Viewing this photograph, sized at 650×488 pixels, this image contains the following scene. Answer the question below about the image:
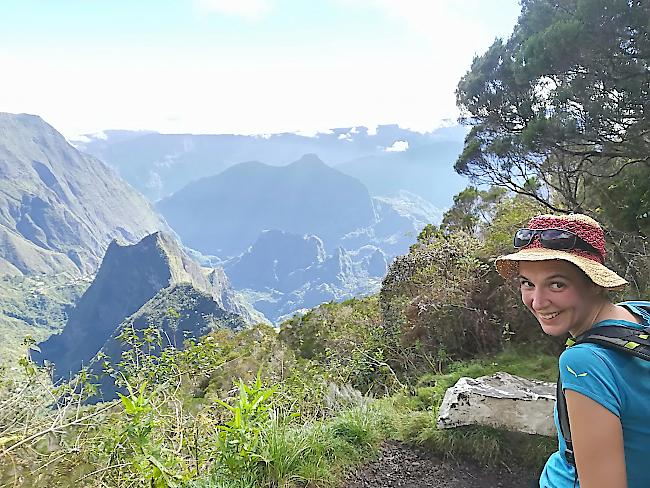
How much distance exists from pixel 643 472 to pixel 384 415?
10.1ft

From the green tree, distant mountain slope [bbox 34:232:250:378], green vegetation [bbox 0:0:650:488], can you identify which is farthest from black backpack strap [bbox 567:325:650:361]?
distant mountain slope [bbox 34:232:250:378]

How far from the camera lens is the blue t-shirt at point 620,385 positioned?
1042mm

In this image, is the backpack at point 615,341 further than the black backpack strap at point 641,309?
No

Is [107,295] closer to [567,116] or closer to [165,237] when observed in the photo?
[165,237]

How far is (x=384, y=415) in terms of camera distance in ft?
13.3

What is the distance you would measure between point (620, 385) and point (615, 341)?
0.09 m

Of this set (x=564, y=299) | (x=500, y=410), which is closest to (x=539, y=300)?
(x=564, y=299)

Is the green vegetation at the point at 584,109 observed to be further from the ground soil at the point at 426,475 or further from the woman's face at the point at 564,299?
the woman's face at the point at 564,299

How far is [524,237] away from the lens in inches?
54.2

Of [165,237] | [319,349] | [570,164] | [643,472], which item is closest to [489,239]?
[570,164]

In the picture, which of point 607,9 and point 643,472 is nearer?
point 643,472

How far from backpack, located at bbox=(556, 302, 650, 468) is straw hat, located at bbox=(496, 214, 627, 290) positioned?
10 cm

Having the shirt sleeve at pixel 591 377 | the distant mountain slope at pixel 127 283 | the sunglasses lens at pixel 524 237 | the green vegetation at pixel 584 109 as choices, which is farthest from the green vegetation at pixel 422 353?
the distant mountain slope at pixel 127 283

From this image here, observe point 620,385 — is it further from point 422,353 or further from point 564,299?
point 422,353
